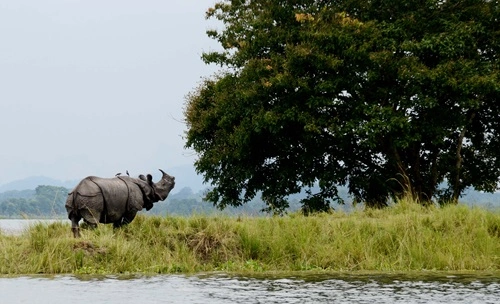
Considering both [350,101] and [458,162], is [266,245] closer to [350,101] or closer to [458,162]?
[350,101]

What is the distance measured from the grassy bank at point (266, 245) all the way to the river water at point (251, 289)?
1214 millimetres

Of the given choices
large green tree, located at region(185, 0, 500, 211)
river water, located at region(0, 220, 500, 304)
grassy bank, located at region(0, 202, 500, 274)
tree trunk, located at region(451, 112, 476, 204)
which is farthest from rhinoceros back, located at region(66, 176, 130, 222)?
tree trunk, located at region(451, 112, 476, 204)

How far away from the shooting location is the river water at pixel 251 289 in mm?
10555

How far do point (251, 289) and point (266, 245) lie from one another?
15.6 feet

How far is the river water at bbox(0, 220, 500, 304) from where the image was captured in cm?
1055

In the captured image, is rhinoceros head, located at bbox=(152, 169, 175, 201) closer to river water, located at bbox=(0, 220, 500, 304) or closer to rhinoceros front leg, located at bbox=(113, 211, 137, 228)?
rhinoceros front leg, located at bbox=(113, 211, 137, 228)

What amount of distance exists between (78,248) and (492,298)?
7895 mm

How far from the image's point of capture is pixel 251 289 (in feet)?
38.6

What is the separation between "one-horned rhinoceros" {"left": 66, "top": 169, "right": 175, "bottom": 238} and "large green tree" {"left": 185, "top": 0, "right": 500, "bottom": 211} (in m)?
10.9

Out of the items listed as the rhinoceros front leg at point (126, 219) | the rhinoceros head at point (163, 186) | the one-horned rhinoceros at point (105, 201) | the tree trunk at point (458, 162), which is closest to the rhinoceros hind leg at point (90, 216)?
the one-horned rhinoceros at point (105, 201)

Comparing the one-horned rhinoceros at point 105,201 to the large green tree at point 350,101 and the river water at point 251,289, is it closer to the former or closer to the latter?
the river water at point 251,289

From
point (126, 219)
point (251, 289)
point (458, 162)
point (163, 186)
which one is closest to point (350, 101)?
point (458, 162)

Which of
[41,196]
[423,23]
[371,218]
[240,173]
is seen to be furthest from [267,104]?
[41,196]

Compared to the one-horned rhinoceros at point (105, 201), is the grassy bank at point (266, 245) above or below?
below
